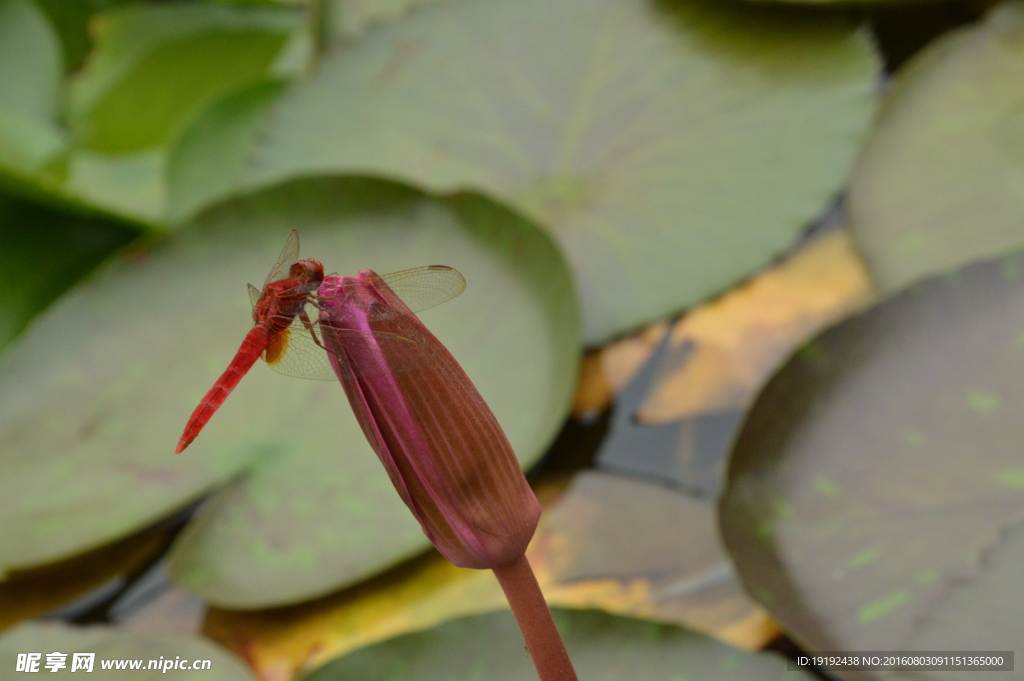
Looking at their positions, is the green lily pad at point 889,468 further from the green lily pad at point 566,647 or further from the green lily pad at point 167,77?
the green lily pad at point 167,77

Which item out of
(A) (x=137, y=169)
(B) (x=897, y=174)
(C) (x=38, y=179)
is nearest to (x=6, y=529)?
(C) (x=38, y=179)

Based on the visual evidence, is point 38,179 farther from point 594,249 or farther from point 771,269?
point 771,269

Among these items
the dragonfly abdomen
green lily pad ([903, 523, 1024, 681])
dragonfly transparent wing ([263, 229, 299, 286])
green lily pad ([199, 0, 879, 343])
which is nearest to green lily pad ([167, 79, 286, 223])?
green lily pad ([199, 0, 879, 343])

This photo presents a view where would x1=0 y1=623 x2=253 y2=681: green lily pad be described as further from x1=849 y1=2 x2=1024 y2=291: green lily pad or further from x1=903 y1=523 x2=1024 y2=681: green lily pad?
x1=849 y1=2 x2=1024 y2=291: green lily pad

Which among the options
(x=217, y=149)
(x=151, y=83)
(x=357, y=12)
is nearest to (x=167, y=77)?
(x=151, y=83)

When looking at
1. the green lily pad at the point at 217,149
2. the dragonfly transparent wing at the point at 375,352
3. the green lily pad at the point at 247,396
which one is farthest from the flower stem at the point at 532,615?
the green lily pad at the point at 217,149

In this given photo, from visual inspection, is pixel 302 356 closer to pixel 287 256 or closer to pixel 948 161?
pixel 287 256
